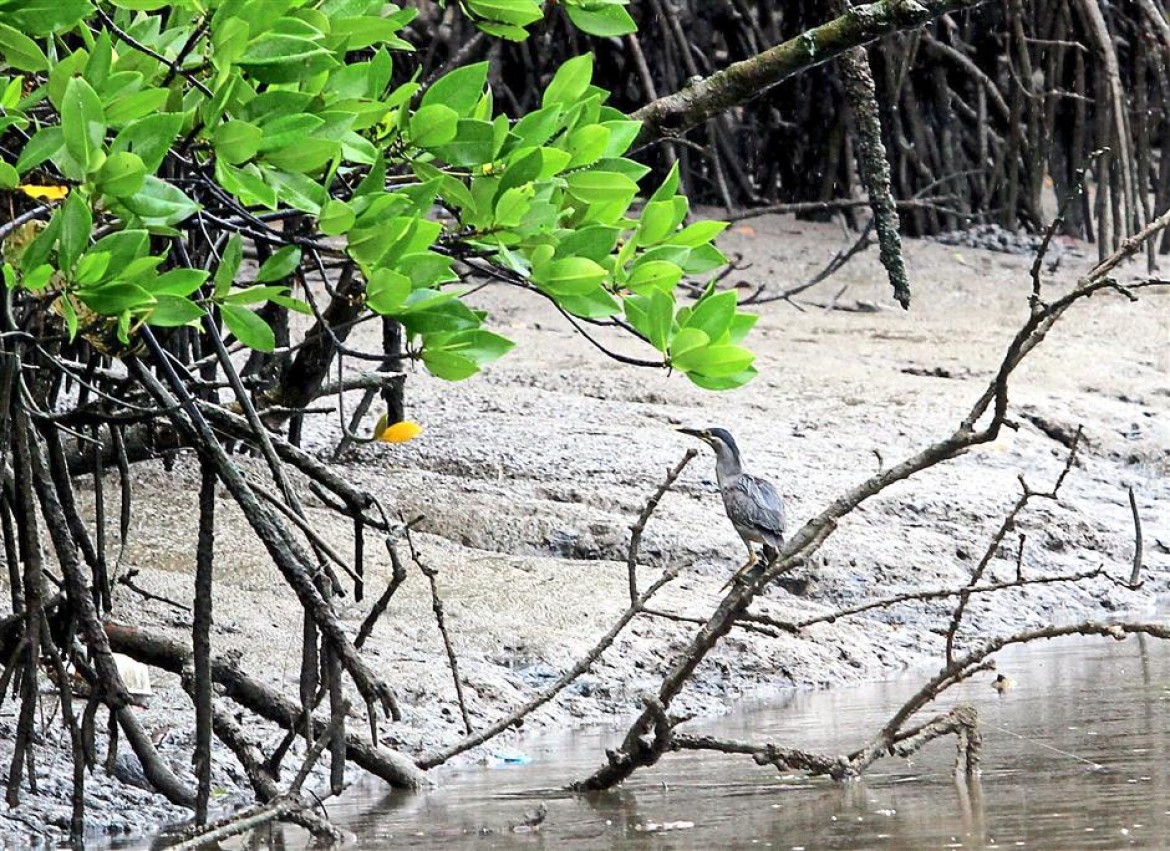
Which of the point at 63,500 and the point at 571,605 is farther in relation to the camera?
the point at 571,605

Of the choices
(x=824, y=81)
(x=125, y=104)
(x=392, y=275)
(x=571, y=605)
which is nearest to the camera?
(x=125, y=104)

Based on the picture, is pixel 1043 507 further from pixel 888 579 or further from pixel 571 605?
pixel 571 605

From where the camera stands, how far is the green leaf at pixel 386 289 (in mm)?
2613

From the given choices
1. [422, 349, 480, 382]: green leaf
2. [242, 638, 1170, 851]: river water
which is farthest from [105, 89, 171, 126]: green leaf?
[242, 638, 1170, 851]: river water

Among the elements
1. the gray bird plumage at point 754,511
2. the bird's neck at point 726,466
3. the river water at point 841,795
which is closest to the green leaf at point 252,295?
the river water at point 841,795

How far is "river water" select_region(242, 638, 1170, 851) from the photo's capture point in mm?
3016

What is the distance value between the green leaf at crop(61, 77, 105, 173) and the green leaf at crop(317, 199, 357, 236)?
1.04ft

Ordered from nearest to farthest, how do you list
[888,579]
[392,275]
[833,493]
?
[392,275] → [888,579] → [833,493]

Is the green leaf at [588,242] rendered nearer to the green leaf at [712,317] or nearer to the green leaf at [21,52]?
the green leaf at [712,317]

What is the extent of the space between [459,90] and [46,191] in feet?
1.93

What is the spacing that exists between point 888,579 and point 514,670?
161 cm

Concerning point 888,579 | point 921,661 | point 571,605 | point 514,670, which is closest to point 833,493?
point 888,579

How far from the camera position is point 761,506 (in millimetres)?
5328

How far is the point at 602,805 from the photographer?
135 inches
